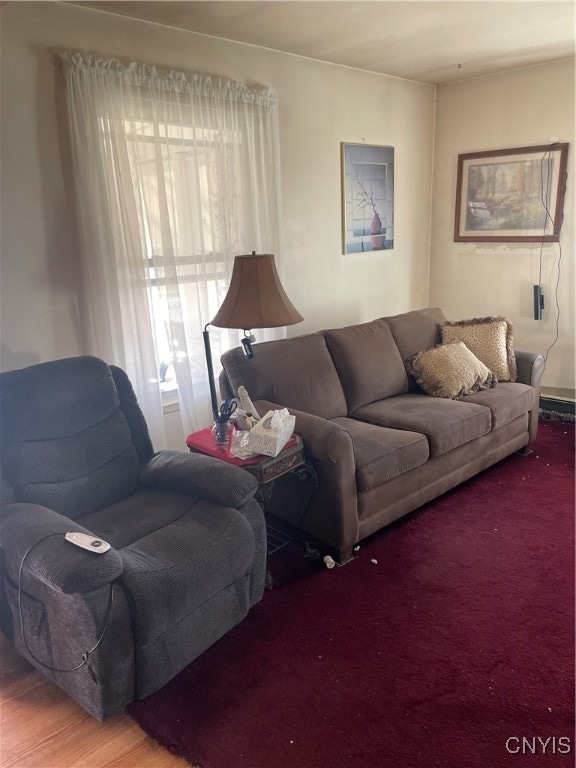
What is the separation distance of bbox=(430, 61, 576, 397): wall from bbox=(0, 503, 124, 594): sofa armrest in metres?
3.77

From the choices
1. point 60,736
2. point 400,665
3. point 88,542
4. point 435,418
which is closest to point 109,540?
point 88,542

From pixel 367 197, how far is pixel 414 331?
1173mm

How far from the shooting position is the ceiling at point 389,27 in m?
2.72

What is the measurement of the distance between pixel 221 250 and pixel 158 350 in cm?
69

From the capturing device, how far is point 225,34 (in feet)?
10.2

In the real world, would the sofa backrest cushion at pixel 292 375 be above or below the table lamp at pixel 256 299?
below

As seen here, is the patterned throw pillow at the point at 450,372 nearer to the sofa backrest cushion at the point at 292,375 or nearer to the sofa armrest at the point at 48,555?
the sofa backrest cushion at the point at 292,375

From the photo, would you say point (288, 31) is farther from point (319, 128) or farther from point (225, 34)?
point (319, 128)

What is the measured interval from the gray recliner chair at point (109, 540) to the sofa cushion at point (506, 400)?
165cm

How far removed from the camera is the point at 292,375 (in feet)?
9.81

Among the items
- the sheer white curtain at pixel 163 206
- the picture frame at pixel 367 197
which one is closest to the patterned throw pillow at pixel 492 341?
the picture frame at pixel 367 197

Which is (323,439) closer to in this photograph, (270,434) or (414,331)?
(270,434)

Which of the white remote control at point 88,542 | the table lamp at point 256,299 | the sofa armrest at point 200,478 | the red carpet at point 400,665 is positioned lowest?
the red carpet at point 400,665

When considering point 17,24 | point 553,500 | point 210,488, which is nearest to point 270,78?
point 17,24
